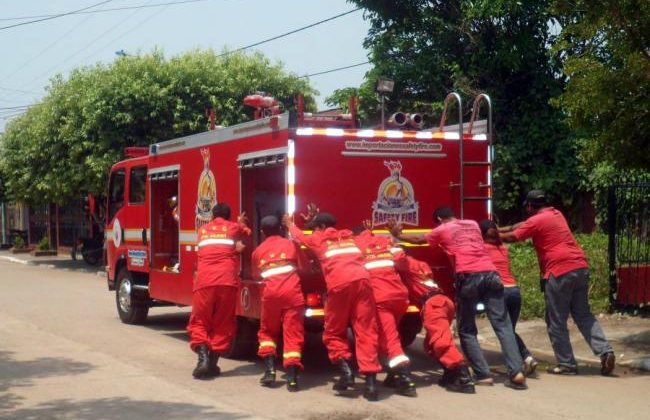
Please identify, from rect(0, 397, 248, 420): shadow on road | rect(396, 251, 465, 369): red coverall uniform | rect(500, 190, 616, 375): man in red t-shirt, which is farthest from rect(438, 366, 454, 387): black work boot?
rect(0, 397, 248, 420): shadow on road

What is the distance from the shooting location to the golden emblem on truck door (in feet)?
36.7

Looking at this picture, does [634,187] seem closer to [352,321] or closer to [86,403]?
[352,321]

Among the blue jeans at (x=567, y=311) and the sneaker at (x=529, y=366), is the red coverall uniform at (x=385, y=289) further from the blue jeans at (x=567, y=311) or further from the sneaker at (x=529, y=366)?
the blue jeans at (x=567, y=311)

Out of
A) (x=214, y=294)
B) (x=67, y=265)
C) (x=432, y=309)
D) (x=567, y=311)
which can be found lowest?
(x=67, y=265)

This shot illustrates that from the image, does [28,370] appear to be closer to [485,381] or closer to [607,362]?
[485,381]

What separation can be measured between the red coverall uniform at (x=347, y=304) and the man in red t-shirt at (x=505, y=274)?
161 centimetres

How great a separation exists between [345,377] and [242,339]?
2429 millimetres

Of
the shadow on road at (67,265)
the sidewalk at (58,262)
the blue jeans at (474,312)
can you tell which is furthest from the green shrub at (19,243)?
the blue jeans at (474,312)

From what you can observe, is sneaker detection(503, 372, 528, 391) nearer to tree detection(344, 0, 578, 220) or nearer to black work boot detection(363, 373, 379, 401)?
black work boot detection(363, 373, 379, 401)

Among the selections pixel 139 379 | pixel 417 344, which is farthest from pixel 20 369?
pixel 417 344

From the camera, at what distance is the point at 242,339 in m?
10.8

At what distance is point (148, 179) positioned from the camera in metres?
13.4

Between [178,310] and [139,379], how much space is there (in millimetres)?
7204

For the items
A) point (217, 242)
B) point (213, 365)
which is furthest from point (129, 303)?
point (213, 365)
